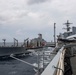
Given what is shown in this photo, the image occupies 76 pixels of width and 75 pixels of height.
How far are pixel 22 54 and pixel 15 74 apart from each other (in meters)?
39.9

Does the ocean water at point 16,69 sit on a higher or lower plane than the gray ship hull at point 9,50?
lower

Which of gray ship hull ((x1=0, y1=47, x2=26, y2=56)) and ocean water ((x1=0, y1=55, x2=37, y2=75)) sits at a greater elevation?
gray ship hull ((x1=0, y1=47, x2=26, y2=56))

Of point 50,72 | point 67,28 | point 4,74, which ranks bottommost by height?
point 4,74

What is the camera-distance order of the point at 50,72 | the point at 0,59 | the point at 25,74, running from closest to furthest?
the point at 50,72 < the point at 25,74 < the point at 0,59

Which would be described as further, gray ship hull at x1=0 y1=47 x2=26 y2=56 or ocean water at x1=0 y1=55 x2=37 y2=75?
gray ship hull at x1=0 y1=47 x2=26 y2=56

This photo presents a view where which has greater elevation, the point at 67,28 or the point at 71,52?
the point at 67,28

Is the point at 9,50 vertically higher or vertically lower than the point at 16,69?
higher

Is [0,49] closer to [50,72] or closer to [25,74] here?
[25,74]

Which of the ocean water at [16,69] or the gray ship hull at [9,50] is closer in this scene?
the ocean water at [16,69]

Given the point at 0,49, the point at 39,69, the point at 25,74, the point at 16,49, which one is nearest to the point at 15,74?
the point at 25,74

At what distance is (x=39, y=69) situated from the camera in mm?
11133

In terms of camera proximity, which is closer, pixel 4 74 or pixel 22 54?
pixel 4 74

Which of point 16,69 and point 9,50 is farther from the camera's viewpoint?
point 9,50

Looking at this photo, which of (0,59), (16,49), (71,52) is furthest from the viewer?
(16,49)
